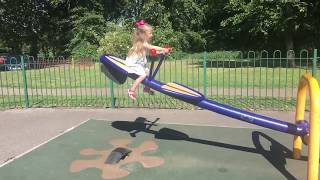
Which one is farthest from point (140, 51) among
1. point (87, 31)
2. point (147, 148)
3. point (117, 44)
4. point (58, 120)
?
point (87, 31)

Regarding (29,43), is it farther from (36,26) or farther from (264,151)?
(264,151)

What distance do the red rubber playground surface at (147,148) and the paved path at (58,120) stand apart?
2 centimetres

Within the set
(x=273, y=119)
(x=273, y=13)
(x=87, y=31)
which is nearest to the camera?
(x=273, y=119)

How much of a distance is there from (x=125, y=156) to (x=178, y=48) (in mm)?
24611

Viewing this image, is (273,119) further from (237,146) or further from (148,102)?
(148,102)

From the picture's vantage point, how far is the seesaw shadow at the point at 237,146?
5195mm

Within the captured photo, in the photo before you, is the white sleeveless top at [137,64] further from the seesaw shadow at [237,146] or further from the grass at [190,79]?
the grass at [190,79]

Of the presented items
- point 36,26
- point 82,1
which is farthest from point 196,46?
point 36,26

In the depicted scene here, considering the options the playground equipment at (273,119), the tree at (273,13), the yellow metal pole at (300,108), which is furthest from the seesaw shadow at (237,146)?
the tree at (273,13)

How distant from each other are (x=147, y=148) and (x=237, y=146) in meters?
1.32

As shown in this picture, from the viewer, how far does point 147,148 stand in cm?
584

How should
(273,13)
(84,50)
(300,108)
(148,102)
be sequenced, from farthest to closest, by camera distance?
(84,50), (273,13), (148,102), (300,108)

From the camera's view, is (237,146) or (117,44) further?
(117,44)

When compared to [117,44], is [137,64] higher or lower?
lower
